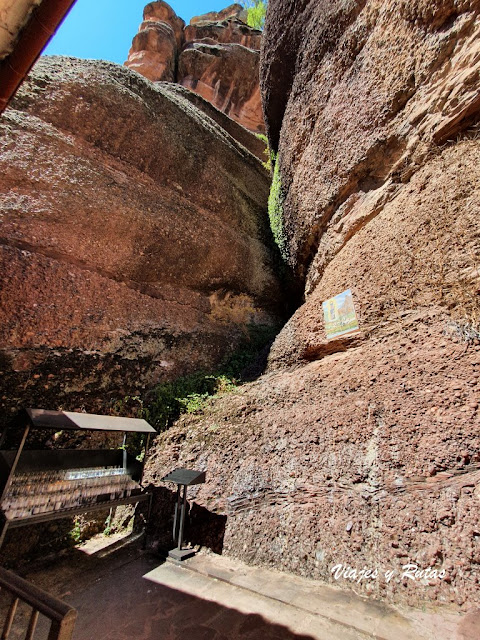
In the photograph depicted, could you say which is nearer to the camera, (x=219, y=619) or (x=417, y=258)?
(x=219, y=619)

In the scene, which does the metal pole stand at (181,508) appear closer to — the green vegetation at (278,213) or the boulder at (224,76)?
the green vegetation at (278,213)

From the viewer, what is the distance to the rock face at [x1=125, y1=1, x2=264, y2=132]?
1889 centimetres

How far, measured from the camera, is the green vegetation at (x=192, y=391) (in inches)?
258

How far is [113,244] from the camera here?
782cm

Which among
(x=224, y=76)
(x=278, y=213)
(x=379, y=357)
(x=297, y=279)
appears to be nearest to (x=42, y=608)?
(x=379, y=357)

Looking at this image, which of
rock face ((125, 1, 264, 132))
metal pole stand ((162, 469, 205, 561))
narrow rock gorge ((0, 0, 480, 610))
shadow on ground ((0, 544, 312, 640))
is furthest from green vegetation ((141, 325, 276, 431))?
rock face ((125, 1, 264, 132))

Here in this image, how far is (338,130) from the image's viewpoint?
7.04 m

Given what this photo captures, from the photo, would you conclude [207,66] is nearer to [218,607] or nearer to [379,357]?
[379,357]

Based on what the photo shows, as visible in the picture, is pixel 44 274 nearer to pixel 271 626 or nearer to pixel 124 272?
pixel 124 272

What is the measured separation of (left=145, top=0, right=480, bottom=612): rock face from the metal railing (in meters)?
2.86

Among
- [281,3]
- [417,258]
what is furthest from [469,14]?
[281,3]

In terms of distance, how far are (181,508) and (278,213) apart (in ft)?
29.0

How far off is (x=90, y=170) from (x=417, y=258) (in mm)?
7752

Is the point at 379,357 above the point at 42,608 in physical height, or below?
above
